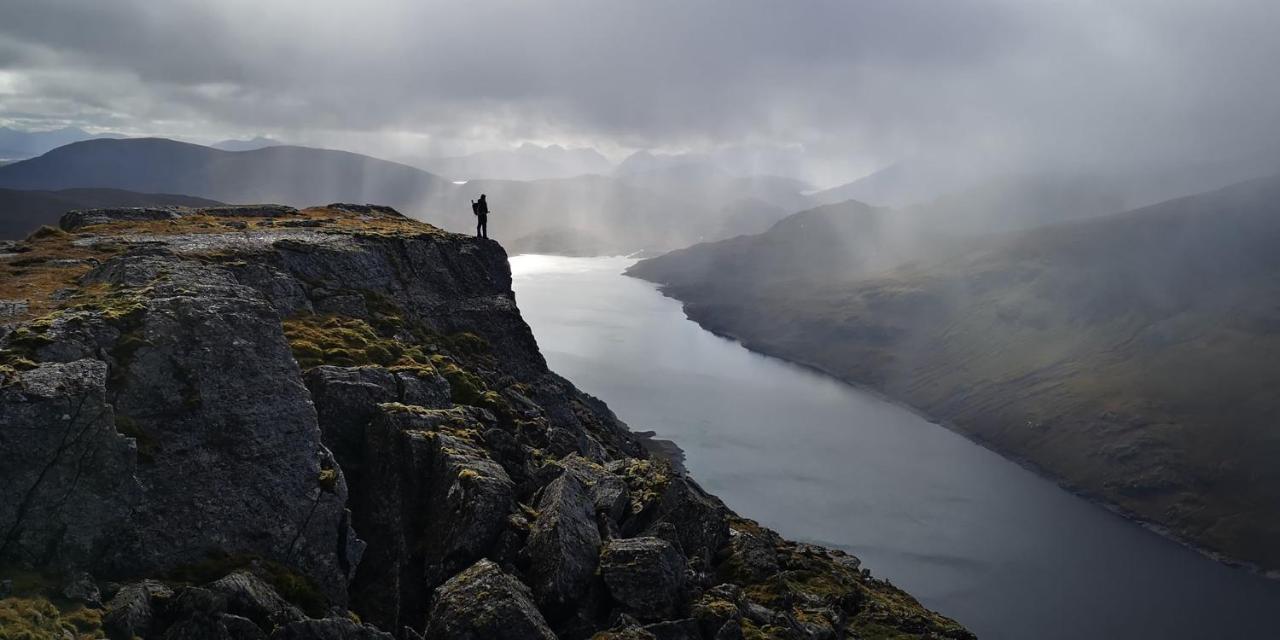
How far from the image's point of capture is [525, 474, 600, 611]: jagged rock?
91.1 feet

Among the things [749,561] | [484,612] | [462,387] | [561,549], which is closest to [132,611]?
[484,612]

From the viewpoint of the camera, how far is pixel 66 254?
145ft

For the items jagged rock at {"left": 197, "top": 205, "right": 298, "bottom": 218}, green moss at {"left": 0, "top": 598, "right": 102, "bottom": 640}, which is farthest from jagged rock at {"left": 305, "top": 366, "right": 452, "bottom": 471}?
jagged rock at {"left": 197, "top": 205, "right": 298, "bottom": 218}

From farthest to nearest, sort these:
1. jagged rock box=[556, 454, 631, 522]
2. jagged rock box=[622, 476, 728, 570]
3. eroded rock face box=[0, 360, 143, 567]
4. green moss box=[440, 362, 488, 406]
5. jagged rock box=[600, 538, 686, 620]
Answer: green moss box=[440, 362, 488, 406] → jagged rock box=[622, 476, 728, 570] → jagged rock box=[556, 454, 631, 522] → jagged rock box=[600, 538, 686, 620] → eroded rock face box=[0, 360, 143, 567]

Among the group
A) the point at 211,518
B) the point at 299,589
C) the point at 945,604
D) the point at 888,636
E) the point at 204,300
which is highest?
the point at 204,300

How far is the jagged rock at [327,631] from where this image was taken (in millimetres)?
21016

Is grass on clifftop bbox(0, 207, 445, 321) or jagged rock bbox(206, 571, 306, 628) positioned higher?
grass on clifftop bbox(0, 207, 445, 321)

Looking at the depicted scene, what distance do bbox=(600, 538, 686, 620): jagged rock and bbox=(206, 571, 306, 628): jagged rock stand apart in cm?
1150

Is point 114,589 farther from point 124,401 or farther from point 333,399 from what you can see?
point 333,399

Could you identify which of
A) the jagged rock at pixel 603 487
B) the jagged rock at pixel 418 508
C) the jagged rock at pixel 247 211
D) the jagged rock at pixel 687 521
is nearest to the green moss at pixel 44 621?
the jagged rock at pixel 418 508

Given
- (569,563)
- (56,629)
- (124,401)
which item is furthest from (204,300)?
(569,563)

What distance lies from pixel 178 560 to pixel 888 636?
34.7m

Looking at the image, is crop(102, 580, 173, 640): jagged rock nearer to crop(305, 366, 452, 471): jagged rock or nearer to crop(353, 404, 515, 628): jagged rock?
crop(353, 404, 515, 628): jagged rock

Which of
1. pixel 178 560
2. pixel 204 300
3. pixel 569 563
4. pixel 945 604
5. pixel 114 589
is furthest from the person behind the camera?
pixel 945 604
